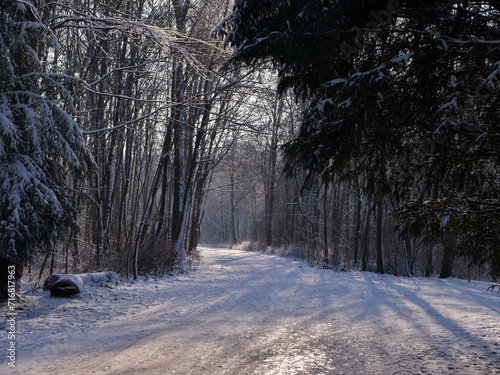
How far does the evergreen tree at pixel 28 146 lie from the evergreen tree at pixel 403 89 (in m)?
3.56

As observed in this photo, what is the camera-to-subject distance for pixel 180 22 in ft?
42.8

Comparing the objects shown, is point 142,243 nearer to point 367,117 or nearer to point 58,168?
point 58,168

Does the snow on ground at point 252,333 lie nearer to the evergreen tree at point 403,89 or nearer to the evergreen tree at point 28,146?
the evergreen tree at point 28,146

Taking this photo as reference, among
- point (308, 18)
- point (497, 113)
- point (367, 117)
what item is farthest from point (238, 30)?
point (497, 113)

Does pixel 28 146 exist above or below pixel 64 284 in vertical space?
above

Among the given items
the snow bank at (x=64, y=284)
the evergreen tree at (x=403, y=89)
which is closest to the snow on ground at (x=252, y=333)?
the snow bank at (x=64, y=284)

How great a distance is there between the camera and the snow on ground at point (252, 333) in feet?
13.0

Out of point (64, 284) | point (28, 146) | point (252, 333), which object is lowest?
point (252, 333)

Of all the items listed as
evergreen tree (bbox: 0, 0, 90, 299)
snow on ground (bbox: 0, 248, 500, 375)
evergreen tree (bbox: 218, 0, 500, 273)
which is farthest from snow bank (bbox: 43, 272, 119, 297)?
evergreen tree (bbox: 218, 0, 500, 273)

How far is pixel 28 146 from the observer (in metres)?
5.92

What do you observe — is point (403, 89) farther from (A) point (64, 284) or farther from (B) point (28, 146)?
(A) point (64, 284)

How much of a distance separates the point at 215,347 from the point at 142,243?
25.1 ft

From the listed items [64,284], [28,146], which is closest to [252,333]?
[64,284]

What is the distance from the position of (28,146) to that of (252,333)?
4.94m
